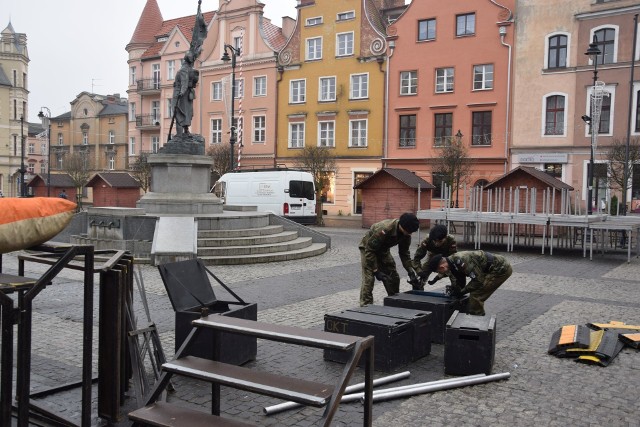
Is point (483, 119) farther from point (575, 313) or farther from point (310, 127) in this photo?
point (575, 313)

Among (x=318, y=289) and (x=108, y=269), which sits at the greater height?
(x=108, y=269)

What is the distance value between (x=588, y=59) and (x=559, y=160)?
5.27m

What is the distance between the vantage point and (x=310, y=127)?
40625mm

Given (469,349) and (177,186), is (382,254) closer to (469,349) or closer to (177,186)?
(469,349)

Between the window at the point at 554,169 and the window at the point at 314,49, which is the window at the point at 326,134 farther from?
the window at the point at 554,169

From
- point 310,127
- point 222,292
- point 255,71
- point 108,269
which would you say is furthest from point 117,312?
point 255,71

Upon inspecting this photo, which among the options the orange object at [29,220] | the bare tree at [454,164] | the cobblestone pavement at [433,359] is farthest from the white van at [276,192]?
the orange object at [29,220]

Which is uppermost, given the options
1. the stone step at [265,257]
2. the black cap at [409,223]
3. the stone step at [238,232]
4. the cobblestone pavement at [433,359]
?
the black cap at [409,223]

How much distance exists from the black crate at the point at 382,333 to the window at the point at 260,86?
124ft

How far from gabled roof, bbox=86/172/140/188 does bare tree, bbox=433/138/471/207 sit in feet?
64.3

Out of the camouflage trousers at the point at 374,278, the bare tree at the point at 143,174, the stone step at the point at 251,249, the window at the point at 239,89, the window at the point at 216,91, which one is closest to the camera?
the camouflage trousers at the point at 374,278

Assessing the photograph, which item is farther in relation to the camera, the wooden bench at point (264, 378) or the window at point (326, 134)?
the window at point (326, 134)

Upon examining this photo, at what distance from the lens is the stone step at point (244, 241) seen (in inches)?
614

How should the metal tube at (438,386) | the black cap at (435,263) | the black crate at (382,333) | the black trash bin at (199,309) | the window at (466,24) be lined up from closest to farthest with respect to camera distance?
the metal tube at (438,386) → the black trash bin at (199,309) → the black crate at (382,333) → the black cap at (435,263) → the window at (466,24)
